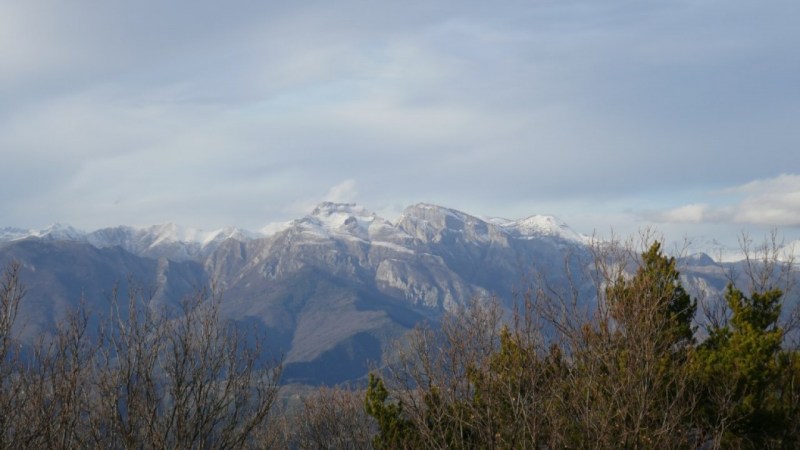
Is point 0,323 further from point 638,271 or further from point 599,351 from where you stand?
point 638,271

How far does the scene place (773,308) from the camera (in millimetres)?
35000

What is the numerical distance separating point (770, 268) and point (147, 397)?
1576 inches

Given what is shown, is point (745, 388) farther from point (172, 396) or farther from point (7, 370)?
point (7, 370)

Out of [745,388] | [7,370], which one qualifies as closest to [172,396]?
[7,370]

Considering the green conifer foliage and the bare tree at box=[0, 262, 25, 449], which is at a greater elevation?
the bare tree at box=[0, 262, 25, 449]

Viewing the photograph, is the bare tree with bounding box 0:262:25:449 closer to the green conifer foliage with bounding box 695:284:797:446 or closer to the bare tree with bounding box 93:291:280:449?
the bare tree with bounding box 93:291:280:449

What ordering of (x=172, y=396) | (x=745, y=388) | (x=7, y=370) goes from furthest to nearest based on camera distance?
(x=745, y=388) < (x=7, y=370) < (x=172, y=396)

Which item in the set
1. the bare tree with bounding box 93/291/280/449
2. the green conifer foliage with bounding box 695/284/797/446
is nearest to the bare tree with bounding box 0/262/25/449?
the bare tree with bounding box 93/291/280/449

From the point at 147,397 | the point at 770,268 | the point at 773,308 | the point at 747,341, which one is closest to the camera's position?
the point at 147,397

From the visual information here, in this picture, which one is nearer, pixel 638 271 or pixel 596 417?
pixel 596 417

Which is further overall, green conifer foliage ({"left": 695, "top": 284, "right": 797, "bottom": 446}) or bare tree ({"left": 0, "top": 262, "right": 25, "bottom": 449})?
green conifer foliage ({"left": 695, "top": 284, "right": 797, "bottom": 446})

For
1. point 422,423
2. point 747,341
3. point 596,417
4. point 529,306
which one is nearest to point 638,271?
point 747,341

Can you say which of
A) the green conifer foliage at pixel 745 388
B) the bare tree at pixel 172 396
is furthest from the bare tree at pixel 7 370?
the green conifer foliage at pixel 745 388

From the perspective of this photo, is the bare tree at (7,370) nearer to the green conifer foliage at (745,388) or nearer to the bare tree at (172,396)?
the bare tree at (172,396)
